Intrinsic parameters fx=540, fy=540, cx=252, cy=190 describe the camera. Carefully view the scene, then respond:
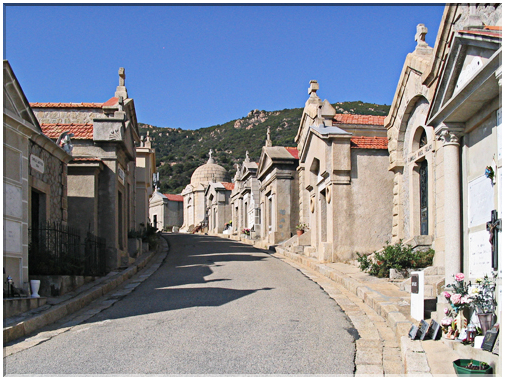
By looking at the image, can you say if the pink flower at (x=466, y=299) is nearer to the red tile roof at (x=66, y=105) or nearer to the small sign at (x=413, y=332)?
the small sign at (x=413, y=332)

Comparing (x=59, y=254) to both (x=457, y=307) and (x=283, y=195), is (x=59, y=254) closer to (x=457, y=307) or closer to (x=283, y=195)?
(x=457, y=307)

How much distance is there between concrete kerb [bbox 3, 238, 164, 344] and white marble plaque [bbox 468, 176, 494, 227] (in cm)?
596

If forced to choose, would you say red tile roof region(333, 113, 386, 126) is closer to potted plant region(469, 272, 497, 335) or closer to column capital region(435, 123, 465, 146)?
column capital region(435, 123, 465, 146)

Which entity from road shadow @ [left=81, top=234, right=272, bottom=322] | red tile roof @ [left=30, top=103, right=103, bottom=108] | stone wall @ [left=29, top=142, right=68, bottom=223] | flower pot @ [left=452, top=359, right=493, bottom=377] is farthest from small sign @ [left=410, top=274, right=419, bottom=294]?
red tile roof @ [left=30, top=103, right=103, bottom=108]

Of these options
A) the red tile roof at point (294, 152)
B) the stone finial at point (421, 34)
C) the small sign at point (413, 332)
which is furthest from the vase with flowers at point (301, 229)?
the small sign at point (413, 332)

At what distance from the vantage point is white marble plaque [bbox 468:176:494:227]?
624 cm

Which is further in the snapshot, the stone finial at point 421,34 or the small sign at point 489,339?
the stone finial at point 421,34

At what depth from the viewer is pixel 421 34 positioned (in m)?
12.6

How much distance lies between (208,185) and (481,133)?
4219 cm

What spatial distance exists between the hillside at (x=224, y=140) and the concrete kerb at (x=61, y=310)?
212ft

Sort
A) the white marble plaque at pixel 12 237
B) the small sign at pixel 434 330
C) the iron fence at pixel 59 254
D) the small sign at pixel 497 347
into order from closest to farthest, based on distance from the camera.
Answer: the small sign at pixel 497 347, the small sign at pixel 434 330, the white marble plaque at pixel 12 237, the iron fence at pixel 59 254

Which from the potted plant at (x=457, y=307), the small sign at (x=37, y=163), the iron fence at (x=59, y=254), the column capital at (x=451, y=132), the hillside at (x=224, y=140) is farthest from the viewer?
the hillside at (x=224, y=140)

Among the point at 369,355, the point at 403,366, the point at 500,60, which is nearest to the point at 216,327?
the point at 369,355

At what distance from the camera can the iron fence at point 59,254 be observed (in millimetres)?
9703
